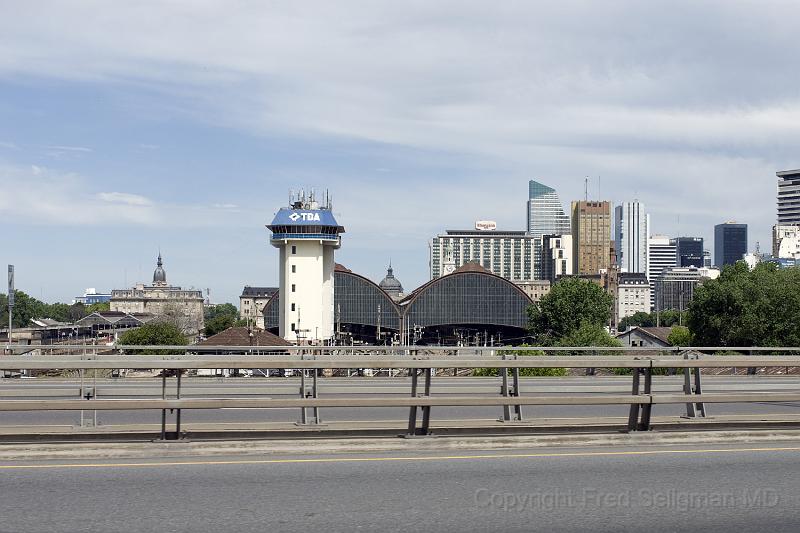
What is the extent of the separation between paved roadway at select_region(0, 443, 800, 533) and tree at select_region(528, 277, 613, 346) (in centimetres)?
11520

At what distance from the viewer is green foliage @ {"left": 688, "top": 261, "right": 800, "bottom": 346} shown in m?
74.1

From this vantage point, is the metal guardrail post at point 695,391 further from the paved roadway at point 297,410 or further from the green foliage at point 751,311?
the green foliage at point 751,311

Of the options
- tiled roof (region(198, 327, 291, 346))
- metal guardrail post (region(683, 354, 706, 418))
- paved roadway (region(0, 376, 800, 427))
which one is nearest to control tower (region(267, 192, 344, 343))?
tiled roof (region(198, 327, 291, 346))

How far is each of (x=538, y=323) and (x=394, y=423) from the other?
12258 centimetres

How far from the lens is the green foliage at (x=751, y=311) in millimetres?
74125

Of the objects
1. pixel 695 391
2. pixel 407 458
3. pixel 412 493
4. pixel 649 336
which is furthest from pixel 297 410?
pixel 649 336

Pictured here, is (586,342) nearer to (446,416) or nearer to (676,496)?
(446,416)

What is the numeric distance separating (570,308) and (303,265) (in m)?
41.1

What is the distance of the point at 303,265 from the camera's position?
109m

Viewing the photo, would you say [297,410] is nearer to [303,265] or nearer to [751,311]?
[751,311]

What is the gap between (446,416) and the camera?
15742mm

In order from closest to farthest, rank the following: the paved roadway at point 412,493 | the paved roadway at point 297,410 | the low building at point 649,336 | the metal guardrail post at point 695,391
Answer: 1. the paved roadway at point 412,493
2. the metal guardrail post at point 695,391
3. the paved roadway at point 297,410
4. the low building at point 649,336

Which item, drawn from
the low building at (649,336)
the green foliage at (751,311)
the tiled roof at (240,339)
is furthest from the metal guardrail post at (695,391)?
the low building at (649,336)

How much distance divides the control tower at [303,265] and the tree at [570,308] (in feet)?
114
